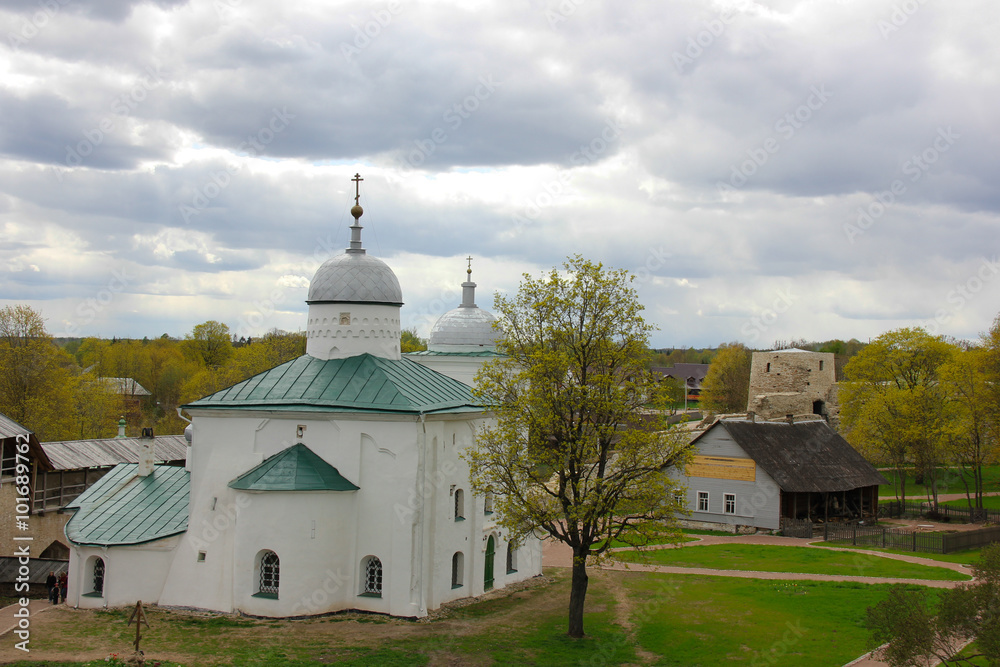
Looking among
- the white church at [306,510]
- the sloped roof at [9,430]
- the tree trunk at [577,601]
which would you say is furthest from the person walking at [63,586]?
the tree trunk at [577,601]

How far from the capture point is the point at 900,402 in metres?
39.5

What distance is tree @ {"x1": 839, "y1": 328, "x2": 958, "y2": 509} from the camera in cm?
3872

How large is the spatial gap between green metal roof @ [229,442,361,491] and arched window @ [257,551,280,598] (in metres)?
1.84

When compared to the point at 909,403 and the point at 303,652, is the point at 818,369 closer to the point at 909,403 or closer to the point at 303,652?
the point at 909,403

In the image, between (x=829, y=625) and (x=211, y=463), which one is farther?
(x=211, y=463)

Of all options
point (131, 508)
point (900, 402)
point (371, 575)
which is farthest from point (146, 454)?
point (900, 402)

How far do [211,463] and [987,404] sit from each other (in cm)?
3240

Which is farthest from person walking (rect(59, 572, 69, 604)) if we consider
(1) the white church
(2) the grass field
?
(2) the grass field

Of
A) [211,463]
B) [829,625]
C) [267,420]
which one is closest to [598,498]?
[829,625]

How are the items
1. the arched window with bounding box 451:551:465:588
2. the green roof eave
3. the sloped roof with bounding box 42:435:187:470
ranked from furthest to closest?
the sloped roof with bounding box 42:435:187:470 → the arched window with bounding box 451:551:465:588 → the green roof eave

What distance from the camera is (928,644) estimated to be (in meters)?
13.1

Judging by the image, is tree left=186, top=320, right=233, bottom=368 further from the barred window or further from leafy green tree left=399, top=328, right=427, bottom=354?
the barred window

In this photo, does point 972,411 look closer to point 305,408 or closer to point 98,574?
point 305,408

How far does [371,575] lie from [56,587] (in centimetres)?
908
